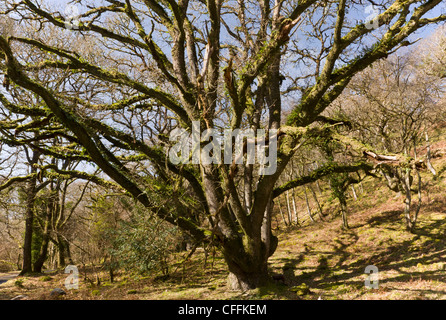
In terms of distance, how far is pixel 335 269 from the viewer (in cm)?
979

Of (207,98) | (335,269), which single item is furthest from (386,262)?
(207,98)

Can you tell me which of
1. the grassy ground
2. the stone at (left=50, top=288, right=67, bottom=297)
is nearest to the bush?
the grassy ground

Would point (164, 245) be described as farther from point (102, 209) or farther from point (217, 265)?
point (102, 209)

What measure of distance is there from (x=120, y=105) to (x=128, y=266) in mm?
6674

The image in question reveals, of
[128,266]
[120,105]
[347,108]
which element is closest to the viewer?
[120,105]

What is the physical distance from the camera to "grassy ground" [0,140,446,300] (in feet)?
23.6

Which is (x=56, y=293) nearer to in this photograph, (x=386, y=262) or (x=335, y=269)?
(x=335, y=269)

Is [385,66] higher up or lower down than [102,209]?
higher up

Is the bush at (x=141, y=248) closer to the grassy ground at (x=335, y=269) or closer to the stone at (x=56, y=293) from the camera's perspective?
the grassy ground at (x=335, y=269)

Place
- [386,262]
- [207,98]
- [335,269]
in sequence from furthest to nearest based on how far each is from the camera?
[335,269] → [386,262] → [207,98]

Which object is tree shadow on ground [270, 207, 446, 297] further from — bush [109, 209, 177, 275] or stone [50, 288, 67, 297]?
stone [50, 288, 67, 297]

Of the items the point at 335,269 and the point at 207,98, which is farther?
the point at 335,269
